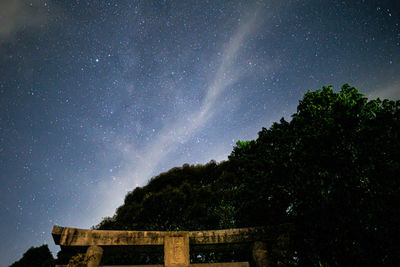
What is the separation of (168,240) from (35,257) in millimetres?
25365

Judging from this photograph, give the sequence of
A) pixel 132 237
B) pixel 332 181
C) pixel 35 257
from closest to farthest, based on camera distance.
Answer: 1. pixel 132 237
2. pixel 332 181
3. pixel 35 257

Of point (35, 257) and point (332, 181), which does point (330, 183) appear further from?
point (35, 257)

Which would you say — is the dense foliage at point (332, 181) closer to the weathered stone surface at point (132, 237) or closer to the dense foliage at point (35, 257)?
the weathered stone surface at point (132, 237)

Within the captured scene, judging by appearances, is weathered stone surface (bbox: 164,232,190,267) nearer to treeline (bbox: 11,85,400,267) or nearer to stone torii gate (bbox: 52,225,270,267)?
stone torii gate (bbox: 52,225,270,267)

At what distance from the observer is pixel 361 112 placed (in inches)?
322

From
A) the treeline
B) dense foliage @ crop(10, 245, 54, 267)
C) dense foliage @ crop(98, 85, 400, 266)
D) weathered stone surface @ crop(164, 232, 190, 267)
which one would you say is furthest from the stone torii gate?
dense foliage @ crop(10, 245, 54, 267)

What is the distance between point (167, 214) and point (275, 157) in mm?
8956

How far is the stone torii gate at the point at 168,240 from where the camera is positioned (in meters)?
6.25

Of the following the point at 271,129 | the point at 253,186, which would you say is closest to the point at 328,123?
the point at 271,129

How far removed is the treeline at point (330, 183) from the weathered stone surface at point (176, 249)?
1597 mm

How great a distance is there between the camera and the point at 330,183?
716 cm

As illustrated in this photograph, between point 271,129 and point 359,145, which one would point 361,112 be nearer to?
point 359,145

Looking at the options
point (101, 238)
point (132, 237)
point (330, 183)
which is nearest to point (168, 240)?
point (132, 237)

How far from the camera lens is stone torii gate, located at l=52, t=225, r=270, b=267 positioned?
20.5 ft
